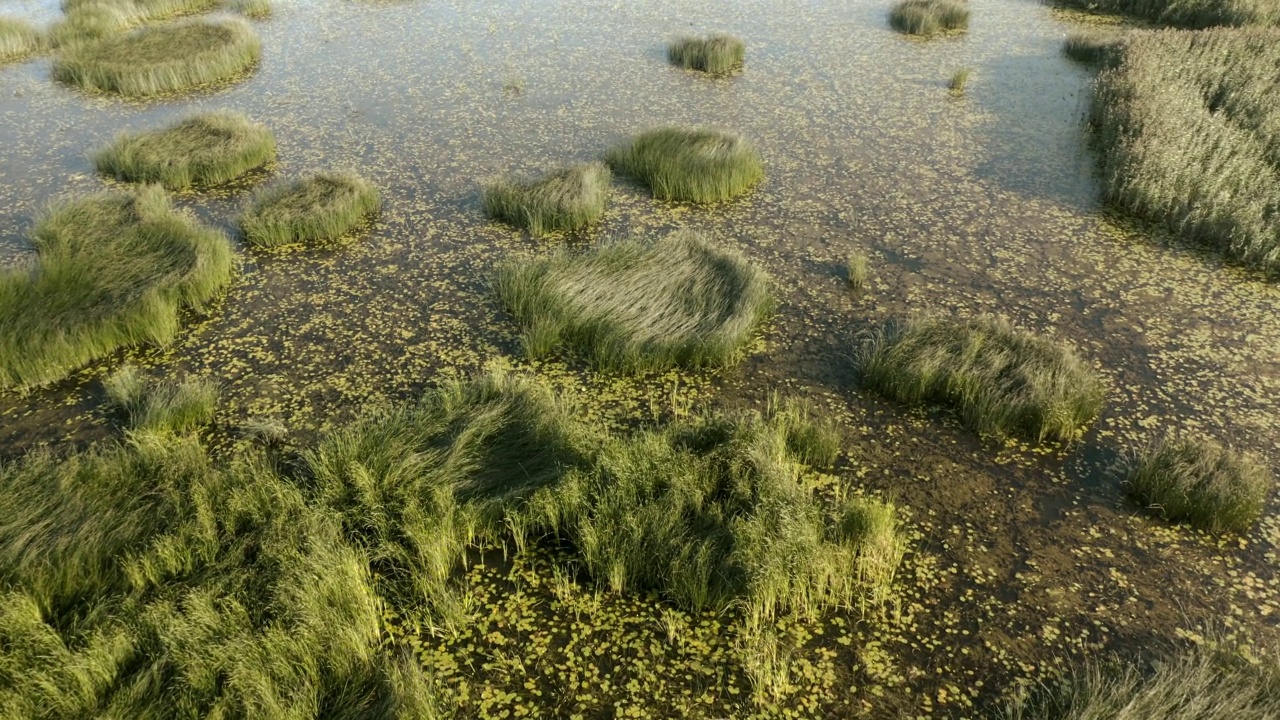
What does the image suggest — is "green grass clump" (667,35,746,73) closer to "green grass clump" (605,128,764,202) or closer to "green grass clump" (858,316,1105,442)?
"green grass clump" (605,128,764,202)

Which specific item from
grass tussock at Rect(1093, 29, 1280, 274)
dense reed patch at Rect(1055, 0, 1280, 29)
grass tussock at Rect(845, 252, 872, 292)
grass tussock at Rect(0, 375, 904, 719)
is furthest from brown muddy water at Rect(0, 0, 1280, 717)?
dense reed patch at Rect(1055, 0, 1280, 29)

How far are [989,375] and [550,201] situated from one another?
3.24 m

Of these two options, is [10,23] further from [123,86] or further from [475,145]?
[475,145]

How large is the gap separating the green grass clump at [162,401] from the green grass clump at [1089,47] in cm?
947

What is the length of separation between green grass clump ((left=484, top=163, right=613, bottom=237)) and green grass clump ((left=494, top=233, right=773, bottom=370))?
60 centimetres

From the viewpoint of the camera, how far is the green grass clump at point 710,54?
8.84 metres

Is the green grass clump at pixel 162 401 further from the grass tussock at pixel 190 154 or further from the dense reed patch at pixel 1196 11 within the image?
the dense reed patch at pixel 1196 11

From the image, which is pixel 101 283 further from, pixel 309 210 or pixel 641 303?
pixel 641 303

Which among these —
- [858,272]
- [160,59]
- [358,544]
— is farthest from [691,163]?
[160,59]

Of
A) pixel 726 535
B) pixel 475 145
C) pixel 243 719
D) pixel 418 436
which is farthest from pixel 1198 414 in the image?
pixel 475 145

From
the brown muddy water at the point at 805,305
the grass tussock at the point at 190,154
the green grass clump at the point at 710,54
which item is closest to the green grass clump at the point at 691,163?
the brown muddy water at the point at 805,305

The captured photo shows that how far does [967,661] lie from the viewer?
2.86m

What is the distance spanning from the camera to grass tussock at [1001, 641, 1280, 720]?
98.8 inches

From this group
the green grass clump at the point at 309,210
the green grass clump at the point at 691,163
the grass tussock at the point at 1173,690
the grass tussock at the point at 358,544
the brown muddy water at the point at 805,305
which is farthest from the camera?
the green grass clump at the point at 691,163
